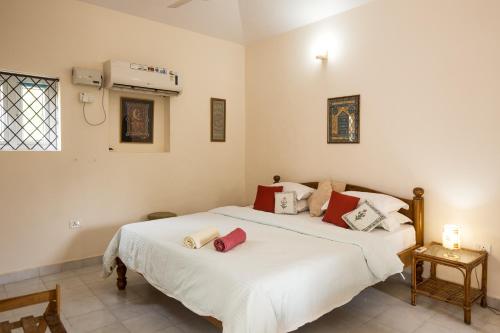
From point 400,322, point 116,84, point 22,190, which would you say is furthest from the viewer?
point 116,84

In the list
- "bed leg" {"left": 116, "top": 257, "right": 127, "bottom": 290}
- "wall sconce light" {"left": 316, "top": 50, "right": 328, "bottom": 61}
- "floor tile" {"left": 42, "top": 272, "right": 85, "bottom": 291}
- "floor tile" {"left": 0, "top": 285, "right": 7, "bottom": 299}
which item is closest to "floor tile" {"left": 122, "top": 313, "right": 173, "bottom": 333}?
"bed leg" {"left": 116, "top": 257, "right": 127, "bottom": 290}

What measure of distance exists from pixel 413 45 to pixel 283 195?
189 cm

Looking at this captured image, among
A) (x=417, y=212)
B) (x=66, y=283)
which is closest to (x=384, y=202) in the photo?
(x=417, y=212)

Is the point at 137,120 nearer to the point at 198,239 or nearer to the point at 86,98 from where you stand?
the point at 86,98

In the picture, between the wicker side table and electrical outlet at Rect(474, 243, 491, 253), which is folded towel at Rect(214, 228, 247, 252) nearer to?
the wicker side table

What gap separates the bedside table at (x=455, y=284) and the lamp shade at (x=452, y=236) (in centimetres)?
4

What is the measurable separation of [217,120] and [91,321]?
287cm

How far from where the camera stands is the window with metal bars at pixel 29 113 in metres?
3.29

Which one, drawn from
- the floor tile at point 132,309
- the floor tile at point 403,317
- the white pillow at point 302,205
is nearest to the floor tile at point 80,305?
the floor tile at point 132,309

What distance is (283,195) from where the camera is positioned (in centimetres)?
371

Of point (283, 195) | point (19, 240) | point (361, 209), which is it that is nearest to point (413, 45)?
point (361, 209)

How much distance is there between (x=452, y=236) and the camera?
2.81 meters

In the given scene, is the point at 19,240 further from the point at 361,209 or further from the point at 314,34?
the point at 314,34

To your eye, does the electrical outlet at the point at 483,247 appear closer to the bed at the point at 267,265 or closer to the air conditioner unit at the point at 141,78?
the bed at the point at 267,265
